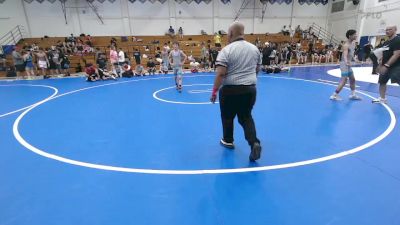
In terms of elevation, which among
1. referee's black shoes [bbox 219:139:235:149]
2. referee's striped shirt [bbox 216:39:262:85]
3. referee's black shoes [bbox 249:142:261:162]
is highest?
referee's striped shirt [bbox 216:39:262:85]

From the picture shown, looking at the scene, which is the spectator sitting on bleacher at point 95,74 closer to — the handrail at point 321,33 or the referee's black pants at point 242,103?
the referee's black pants at point 242,103

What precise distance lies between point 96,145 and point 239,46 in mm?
3260

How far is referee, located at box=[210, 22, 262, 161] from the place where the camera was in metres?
3.75

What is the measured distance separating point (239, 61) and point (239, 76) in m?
0.22

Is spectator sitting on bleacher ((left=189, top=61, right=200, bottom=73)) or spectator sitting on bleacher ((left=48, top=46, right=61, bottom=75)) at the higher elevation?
spectator sitting on bleacher ((left=48, top=46, right=61, bottom=75))

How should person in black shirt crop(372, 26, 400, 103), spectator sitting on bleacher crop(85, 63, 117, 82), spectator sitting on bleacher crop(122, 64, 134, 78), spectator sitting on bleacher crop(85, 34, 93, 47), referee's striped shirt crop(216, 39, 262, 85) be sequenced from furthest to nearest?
spectator sitting on bleacher crop(85, 34, 93, 47), spectator sitting on bleacher crop(122, 64, 134, 78), spectator sitting on bleacher crop(85, 63, 117, 82), person in black shirt crop(372, 26, 400, 103), referee's striped shirt crop(216, 39, 262, 85)

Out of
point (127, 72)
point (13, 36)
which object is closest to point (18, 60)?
point (127, 72)

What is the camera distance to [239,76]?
382 centimetres

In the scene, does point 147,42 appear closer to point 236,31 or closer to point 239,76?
point 236,31

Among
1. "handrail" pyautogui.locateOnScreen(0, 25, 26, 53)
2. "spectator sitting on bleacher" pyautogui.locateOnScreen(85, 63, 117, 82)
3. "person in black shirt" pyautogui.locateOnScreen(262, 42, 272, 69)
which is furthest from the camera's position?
"handrail" pyautogui.locateOnScreen(0, 25, 26, 53)

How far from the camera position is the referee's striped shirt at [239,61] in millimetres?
3736

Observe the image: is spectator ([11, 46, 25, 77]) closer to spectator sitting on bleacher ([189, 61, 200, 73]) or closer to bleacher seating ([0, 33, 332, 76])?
bleacher seating ([0, 33, 332, 76])

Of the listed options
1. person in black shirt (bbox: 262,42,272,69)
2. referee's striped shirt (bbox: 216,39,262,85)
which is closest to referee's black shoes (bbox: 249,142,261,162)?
referee's striped shirt (bbox: 216,39,262,85)

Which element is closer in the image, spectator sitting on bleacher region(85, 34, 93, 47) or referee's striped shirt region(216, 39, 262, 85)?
referee's striped shirt region(216, 39, 262, 85)
